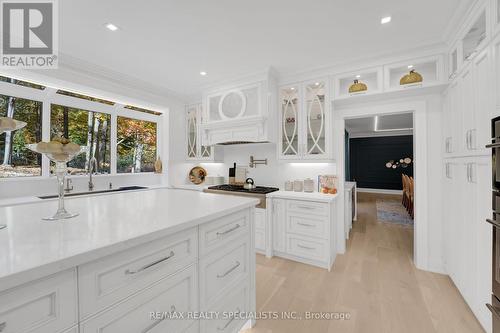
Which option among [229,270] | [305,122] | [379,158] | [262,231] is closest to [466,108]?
[305,122]

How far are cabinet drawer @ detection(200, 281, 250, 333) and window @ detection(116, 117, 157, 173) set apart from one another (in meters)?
3.22

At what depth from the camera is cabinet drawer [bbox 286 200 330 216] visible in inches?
103

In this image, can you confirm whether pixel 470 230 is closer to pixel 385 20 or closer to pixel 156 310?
pixel 385 20

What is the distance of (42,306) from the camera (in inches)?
25.5

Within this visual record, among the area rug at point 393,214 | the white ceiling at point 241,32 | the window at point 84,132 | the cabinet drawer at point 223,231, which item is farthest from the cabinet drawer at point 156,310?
the area rug at point 393,214

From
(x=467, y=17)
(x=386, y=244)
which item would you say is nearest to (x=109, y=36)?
(x=467, y=17)

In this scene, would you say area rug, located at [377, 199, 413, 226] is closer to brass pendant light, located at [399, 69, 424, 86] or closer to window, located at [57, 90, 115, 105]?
brass pendant light, located at [399, 69, 424, 86]

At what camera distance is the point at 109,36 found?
2.23 metres

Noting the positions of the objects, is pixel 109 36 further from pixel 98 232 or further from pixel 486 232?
pixel 486 232

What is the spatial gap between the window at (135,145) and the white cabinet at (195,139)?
672mm

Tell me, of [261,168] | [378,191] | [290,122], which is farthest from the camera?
[378,191]

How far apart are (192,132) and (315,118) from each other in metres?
2.47

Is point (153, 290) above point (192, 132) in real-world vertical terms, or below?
below

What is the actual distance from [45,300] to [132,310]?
0.33 meters
